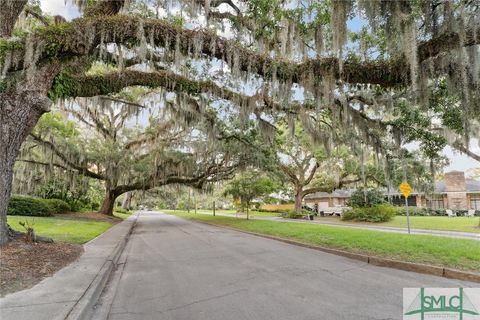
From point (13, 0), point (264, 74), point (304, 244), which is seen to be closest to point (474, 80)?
point (264, 74)

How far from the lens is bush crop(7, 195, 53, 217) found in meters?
18.6

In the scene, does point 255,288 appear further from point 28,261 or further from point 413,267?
point 28,261

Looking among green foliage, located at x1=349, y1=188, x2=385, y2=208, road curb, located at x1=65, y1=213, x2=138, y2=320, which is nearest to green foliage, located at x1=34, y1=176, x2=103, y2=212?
road curb, located at x1=65, y1=213, x2=138, y2=320

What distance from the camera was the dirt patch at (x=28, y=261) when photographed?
491 centimetres

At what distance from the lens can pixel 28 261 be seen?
6.09 metres

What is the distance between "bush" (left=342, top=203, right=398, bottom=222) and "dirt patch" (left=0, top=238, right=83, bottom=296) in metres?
18.8

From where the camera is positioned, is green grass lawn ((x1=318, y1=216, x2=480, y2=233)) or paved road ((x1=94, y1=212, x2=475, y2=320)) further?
green grass lawn ((x1=318, y1=216, x2=480, y2=233))

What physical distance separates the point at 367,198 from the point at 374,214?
2.10m

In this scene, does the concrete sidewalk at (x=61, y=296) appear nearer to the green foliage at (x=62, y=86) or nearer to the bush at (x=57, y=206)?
the green foliage at (x=62, y=86)

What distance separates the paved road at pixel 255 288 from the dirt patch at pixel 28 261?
1.15 meters

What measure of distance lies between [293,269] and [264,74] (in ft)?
13.7

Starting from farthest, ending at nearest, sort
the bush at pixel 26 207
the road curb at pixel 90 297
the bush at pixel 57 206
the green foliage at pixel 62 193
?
the green foliage at pixel 62 193 < the bush at pixel 57 206 < the bush at pixel 26 207 < the road curb at pixel 90 297

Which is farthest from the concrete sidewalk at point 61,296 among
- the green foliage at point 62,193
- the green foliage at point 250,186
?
the green foliage at point 62,193

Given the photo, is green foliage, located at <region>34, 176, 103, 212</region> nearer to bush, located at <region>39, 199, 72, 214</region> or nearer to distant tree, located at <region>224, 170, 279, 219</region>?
bush, located at <region>39, 199, 72, 214</region>
